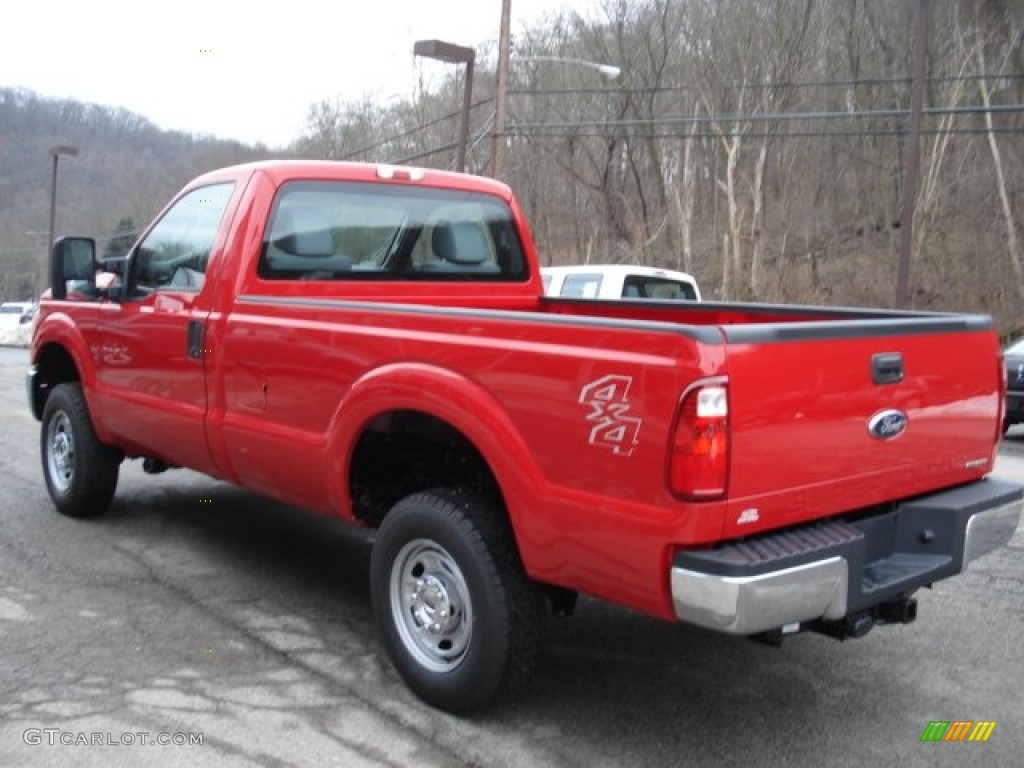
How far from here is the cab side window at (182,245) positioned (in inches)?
202

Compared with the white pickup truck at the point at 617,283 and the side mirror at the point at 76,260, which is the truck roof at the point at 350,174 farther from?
the white pickup truck at the point at 617,283

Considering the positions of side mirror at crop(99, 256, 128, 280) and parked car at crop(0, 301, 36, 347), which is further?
parked car at crop(0, 301, 36, 347)

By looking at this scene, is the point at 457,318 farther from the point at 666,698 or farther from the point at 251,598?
the point at 251,598

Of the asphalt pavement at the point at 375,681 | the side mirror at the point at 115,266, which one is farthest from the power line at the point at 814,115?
the side mirror at the point at 115,266

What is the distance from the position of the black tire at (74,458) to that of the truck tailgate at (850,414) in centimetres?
450

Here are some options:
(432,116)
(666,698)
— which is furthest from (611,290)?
(432,116)

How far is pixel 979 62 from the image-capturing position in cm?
3038

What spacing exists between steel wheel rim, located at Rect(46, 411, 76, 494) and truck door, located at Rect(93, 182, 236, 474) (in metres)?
0.76

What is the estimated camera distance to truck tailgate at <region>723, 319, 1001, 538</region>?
2961 mm

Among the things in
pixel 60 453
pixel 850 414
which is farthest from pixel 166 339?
pixel 850 414

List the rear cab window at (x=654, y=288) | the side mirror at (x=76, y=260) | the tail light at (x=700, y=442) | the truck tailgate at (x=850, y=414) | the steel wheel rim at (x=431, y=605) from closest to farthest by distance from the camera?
the tail light at (x=700, y=442) → the truck tailgate at (x=850, y=414) → the steel wheel rim at (x=431, y=605) → the side mirror at (x=76, y=260) → the rear cab window at (x=654, y=288)

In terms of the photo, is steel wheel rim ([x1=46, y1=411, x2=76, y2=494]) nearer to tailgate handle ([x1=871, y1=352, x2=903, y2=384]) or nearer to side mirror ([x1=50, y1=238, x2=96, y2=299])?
side mirror ([x1=50, y1=238, x2=96, y2=299])

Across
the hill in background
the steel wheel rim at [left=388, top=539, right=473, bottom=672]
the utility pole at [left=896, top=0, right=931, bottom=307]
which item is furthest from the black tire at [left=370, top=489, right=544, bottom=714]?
the hill in background

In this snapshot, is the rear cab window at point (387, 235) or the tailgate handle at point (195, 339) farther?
the rear cab window at point (387, 235)
